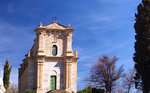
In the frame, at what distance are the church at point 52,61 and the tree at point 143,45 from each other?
38.5 ft

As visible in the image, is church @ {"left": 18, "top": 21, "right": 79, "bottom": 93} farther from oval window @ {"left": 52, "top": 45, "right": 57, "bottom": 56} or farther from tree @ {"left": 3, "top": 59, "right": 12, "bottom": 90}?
tree @ {"left": 3, "top": 59, "right": 12, "bottom": 90}

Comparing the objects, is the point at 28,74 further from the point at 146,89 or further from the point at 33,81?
the point at 146,89

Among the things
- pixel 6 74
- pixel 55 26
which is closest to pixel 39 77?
pixel 55 26

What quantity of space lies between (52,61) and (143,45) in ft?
50.1

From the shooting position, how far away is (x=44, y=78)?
40.7m

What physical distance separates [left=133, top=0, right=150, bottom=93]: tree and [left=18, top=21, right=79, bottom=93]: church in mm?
11745

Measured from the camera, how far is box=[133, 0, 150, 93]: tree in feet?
100

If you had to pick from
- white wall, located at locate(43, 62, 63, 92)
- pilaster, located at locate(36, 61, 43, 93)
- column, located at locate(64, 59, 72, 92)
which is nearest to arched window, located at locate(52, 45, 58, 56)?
white wall, located at locate(43, 62, 63, 92)

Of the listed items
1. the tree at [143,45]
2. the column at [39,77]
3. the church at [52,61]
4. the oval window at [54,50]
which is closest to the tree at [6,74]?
the church at [52,61]

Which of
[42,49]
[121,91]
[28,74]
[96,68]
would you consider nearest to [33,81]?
[28,74]

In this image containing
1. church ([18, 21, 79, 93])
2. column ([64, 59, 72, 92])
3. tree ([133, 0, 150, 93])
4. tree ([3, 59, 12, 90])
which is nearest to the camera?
tree ([133, 0, 150, 93])

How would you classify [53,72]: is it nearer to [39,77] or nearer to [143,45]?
[39,77]

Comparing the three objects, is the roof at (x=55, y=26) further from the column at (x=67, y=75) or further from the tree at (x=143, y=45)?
the tree at (x=143, y=45)

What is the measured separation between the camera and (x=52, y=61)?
136ft
